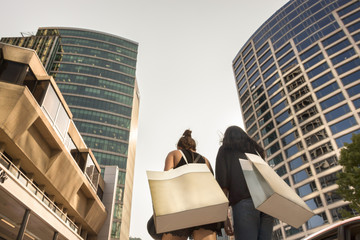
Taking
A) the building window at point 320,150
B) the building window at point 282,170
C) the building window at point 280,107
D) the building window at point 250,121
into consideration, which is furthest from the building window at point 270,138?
the building window at point 320,150

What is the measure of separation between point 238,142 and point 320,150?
48795mm

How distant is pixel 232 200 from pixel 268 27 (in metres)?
74.9

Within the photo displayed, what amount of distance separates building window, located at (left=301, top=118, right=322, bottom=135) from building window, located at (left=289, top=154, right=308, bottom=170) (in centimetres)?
496

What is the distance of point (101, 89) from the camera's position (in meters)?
72.8

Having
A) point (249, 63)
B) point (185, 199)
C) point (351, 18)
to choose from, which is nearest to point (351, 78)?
point (351, 18)

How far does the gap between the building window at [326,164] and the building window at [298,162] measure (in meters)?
2.60

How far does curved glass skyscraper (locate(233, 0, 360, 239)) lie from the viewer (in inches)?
1688

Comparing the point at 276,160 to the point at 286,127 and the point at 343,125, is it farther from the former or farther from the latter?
the point at 343,125

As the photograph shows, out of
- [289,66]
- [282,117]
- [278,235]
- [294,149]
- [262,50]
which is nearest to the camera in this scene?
[278,235]

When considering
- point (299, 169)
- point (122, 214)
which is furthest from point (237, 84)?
point (122, 214)

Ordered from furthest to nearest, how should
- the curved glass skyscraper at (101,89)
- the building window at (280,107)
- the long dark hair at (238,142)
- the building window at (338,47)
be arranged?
the curved glass skyscraper at (101,89) → the building window at (280,107) → the building window at (338,47) → the long dark hair at (238,142)

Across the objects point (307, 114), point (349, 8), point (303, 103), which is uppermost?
point (349, 8)

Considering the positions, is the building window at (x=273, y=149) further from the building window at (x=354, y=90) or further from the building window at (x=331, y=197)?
the building window at (x=354, y=90)

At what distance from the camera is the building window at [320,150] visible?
144 feet
